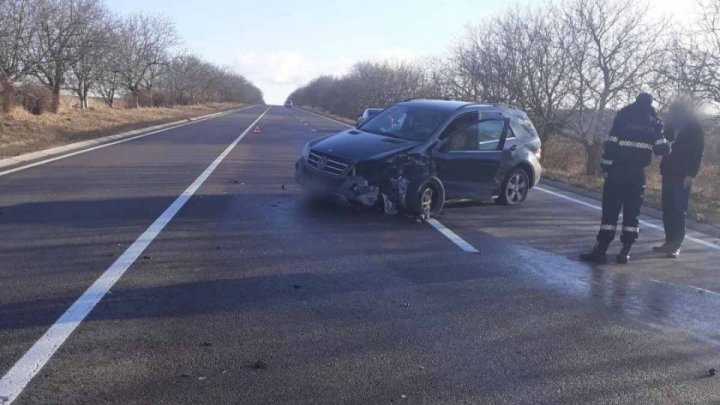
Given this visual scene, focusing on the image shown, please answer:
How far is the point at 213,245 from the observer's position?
838 cm

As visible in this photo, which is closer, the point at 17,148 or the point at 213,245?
the point at 213,245

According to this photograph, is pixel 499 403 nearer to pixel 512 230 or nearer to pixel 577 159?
pixel 512 230

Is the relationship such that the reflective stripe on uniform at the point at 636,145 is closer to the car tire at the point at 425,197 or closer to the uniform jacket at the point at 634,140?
the uniform jacket at the point at 634,140

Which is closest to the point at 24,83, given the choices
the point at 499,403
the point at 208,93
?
the point at 499,403

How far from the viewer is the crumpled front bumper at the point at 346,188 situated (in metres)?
10.4

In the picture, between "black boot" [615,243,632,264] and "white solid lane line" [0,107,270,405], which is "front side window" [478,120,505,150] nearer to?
"black boot" [615,243,632,264]

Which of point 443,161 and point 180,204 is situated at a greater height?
point 443,161

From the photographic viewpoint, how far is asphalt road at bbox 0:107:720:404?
4.58 m

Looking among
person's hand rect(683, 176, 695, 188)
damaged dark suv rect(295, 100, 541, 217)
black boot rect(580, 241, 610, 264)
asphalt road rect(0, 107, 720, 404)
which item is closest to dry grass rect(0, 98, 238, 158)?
damaged dark suv rect(295, 100, 541, 217)

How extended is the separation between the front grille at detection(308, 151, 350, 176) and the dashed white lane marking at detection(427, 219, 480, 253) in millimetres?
1459

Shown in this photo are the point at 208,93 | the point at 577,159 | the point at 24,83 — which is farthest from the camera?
the point at 208,93

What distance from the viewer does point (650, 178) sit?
22891 mm

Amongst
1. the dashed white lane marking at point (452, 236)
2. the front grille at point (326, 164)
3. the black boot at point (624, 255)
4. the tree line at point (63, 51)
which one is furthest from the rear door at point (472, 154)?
the tree line at point (63, 51)

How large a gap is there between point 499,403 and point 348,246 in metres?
4.42
